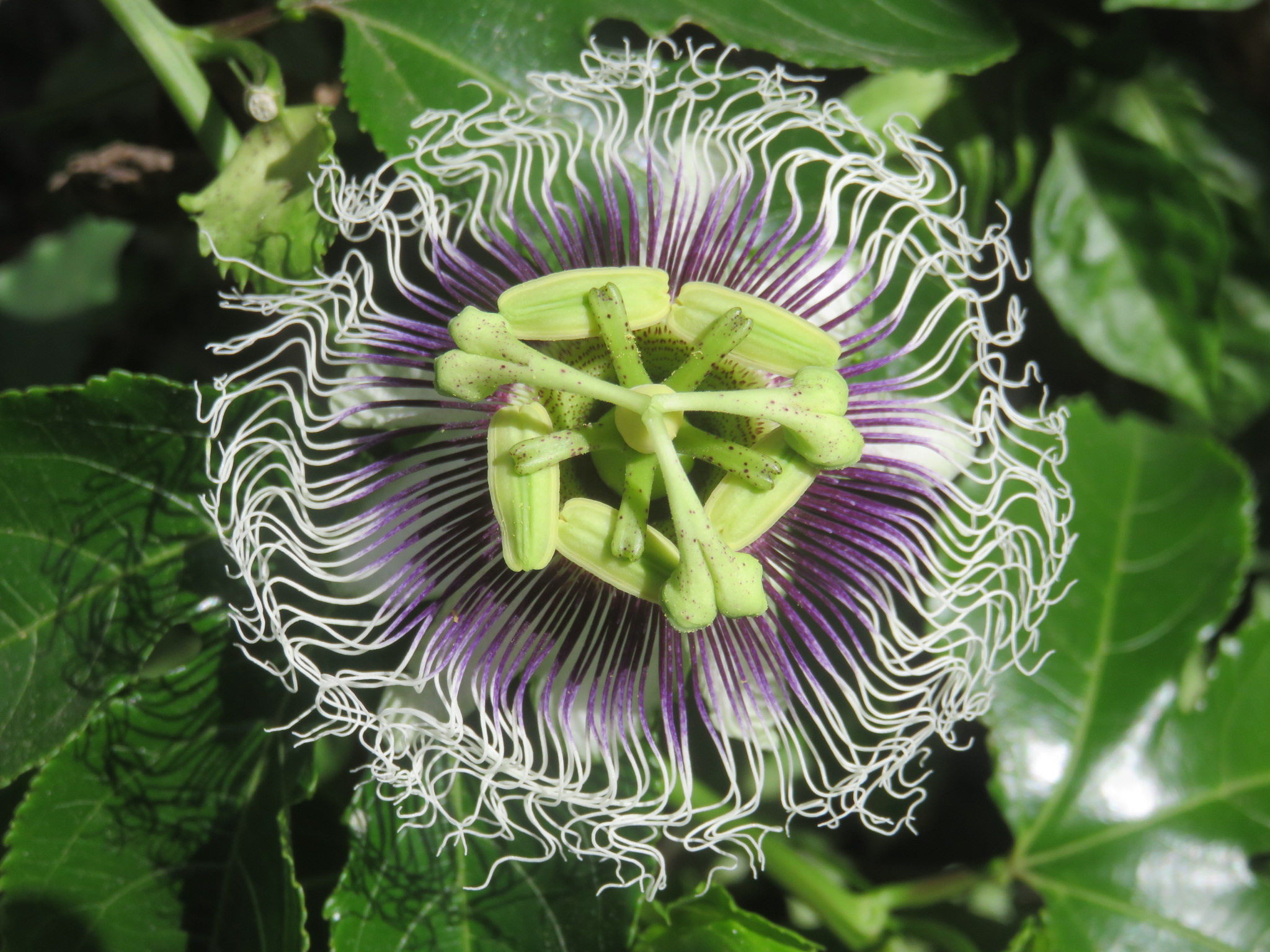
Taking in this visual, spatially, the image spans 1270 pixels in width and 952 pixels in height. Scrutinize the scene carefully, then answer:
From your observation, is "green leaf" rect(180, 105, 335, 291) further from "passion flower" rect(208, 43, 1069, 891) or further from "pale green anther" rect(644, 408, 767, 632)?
"pale green anther" rect(644, 408, 767, 632)

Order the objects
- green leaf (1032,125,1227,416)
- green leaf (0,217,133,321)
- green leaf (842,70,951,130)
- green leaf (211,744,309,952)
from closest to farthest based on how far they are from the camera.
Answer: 1. green leaf (211,744,309,952)
2. green leaf (842,70,951,130)
3. green leaf (1032,125,1227,416)
4. green leaf (0,217,133,321)

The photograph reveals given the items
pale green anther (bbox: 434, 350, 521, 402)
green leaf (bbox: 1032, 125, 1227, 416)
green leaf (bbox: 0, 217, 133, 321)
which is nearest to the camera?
pale green anther (bbox: 434, 350, 521, 402)

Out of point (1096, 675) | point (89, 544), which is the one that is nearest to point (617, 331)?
point (89, 544)

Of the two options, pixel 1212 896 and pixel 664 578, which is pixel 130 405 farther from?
pixel 1212 896

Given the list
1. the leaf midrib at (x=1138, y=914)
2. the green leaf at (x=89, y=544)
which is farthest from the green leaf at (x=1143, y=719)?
the green leaf at (x=89, y=544)

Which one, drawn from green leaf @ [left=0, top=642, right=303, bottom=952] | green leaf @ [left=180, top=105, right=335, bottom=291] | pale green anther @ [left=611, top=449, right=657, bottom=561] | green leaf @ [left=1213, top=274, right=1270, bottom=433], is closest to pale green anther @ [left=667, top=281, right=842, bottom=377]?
pale green anther @ [left=611, top=449, right=657, bottom=561]

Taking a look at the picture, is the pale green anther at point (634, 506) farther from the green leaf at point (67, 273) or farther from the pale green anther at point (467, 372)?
the green leaf at point (67, 273)

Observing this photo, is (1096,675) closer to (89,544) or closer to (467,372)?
(467,372)

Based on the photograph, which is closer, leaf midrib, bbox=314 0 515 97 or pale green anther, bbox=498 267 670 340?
pale green anther, bbox=498 267 670 340

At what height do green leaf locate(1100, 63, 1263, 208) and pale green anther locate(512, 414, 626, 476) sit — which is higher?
green leaf locate(1100, 63, 1263, 208)
